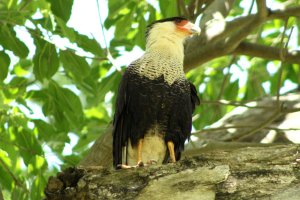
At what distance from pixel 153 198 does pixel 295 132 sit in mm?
3378

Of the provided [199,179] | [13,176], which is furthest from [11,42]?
[199,179]

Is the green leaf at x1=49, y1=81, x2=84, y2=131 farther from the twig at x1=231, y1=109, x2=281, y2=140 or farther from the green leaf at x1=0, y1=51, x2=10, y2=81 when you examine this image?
the twig at x1=231, y1=109, x2=281, y2=140

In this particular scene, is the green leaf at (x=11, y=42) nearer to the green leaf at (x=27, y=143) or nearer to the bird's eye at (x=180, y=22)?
the green leaf at (x=27, y=143)

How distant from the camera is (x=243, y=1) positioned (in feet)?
25.6

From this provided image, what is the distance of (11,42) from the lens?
521cm

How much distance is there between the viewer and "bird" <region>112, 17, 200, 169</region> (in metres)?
4.98

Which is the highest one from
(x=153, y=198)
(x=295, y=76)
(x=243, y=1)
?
(x=243, y=1)

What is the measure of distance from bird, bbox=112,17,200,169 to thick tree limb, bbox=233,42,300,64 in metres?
0.88

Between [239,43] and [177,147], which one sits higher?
[239,43]

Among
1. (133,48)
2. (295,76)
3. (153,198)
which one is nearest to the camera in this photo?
(153,198)

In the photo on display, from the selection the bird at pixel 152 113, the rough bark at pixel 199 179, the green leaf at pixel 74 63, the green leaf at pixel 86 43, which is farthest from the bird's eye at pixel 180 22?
the rough bark at pixel 199 179

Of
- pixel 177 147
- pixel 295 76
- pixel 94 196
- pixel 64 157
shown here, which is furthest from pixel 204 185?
pixel 295 76

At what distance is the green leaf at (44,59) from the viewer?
524 centimetres

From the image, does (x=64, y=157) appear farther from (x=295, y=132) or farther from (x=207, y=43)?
(x=295, y=132)
